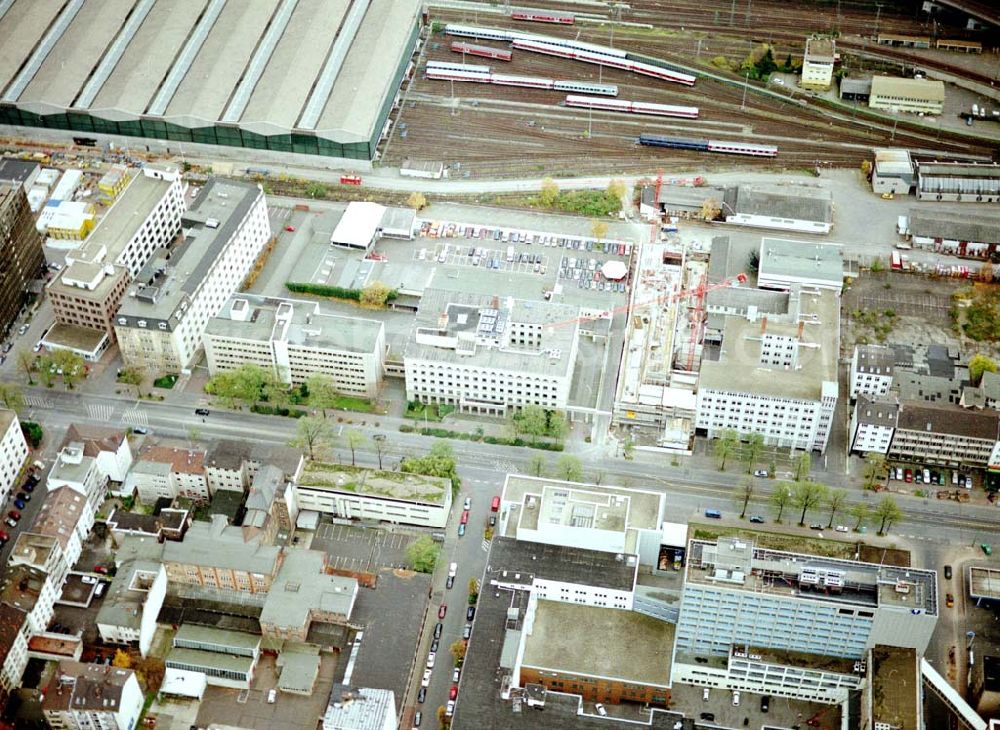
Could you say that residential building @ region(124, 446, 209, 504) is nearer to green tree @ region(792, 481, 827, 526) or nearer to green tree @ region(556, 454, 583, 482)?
green tree @ region(556, 454, 583, 482)

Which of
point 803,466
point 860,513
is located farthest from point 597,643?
point 860,513

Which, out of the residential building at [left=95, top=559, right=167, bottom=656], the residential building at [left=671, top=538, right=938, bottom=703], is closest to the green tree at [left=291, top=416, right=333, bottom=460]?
the residential building at [left=95, top=559, right=167, bottom=656]

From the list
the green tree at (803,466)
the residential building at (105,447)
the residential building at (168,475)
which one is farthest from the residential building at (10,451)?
the green tree at (803,466)

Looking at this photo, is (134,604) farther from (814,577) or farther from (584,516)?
(814,577)

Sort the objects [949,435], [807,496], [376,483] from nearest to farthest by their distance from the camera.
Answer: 1. [807,496]
2. [376,483]
3. [949,435]

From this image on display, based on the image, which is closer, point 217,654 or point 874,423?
point 217,654

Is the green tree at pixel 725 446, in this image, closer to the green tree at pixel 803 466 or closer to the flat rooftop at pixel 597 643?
the green tree at pixel 803 466
